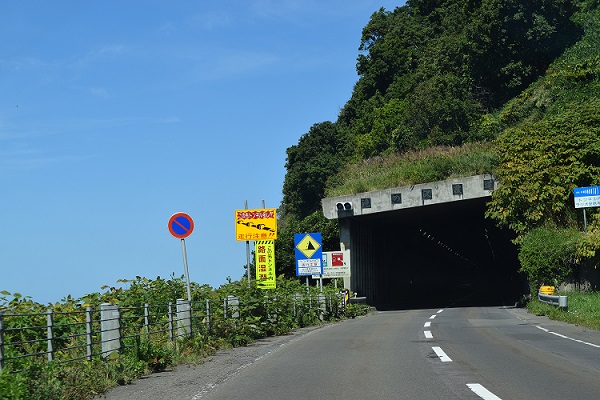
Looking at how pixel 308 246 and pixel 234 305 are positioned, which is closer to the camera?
pixel 234 305

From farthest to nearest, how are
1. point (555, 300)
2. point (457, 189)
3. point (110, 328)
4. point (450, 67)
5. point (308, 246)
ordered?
point (450, 67)
point (457, 189)
point (308, 246)
point (555, 300)
point (110, 328)

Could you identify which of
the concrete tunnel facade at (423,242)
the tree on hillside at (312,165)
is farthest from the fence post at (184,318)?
the tree on hillside at (312,165)

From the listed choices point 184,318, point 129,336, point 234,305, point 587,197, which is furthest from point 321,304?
point 129,336

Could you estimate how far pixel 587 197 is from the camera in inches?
1241

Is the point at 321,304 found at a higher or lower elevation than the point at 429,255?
lower

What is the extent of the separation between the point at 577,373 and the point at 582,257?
2467 cm

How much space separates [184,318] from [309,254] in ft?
51.9

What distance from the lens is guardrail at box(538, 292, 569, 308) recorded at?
28330 mm

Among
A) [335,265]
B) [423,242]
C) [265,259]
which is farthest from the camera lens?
[423,242]

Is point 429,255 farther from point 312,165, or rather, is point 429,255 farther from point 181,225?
point 181,225

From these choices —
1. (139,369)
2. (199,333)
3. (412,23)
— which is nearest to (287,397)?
(139,369)

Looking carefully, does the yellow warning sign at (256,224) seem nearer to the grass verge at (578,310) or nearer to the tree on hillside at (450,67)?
the grass verge at (578,310)

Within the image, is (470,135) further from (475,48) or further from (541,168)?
(541,168)

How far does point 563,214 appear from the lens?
124 ft
